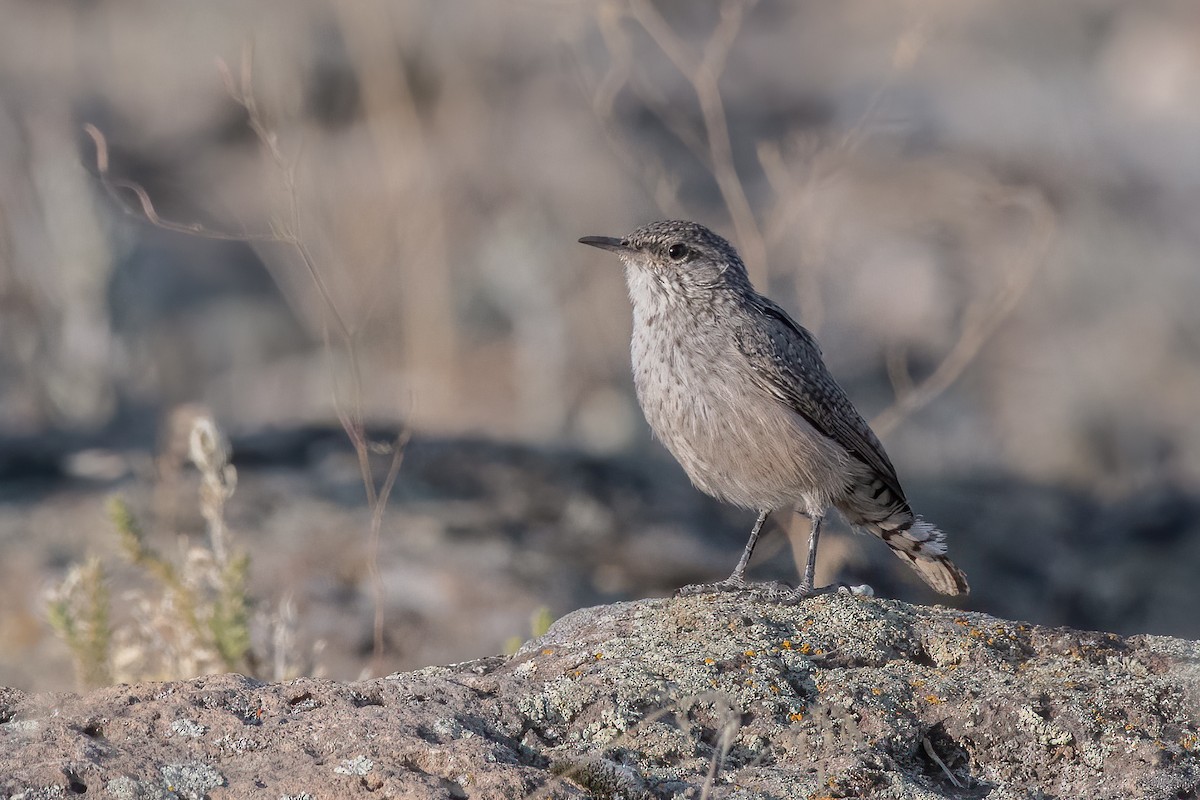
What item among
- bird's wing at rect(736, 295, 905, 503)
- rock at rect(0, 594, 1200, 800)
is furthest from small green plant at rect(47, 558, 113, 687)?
bird's wing at rect(736, 295, 905, 503)

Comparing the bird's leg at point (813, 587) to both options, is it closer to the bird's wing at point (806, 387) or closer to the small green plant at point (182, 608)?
the bird's wing at point (806, 387)

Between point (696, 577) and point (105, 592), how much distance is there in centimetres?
367

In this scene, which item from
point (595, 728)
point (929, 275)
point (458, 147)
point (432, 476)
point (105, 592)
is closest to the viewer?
point (595, 728)

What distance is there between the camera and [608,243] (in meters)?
6.22

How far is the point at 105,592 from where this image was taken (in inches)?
205

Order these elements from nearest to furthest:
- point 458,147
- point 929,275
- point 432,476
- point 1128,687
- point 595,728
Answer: point 595,728
point 1128,687
point 432,476
point 929,275
point 458,147

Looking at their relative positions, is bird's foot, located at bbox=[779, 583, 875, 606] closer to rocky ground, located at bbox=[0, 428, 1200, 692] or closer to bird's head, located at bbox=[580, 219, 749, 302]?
bird's head, located at bbox=[580, 219, 749, 302]

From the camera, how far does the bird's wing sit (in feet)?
18.8

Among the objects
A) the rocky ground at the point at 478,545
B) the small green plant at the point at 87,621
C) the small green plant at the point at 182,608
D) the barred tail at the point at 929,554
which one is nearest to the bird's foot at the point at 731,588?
the barred tail at the point at 929,554

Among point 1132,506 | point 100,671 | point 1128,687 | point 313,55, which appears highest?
point 313,55

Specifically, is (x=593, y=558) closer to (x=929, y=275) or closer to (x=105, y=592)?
(x=105, y=592)

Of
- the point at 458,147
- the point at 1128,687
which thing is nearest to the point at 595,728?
the point at 1128,687

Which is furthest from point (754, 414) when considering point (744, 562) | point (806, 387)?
point (744, 562)

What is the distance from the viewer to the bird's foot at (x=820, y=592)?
4770mm
